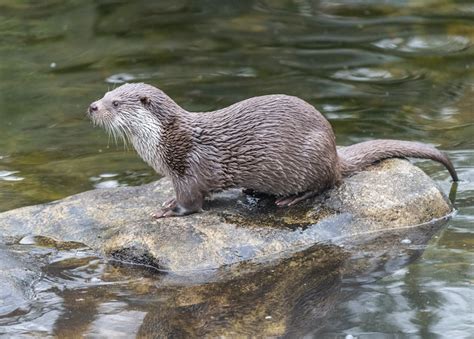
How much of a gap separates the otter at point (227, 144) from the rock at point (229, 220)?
132mm

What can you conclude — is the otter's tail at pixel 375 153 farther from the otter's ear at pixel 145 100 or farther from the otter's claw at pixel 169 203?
the otter's ear at pixel 145 100

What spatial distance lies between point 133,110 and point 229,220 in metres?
0.79

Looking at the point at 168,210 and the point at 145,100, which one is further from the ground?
the point at 145,100

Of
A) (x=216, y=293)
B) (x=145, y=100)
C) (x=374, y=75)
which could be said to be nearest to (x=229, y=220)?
(x=216, y=293)

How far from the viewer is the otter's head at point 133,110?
16.9 feet

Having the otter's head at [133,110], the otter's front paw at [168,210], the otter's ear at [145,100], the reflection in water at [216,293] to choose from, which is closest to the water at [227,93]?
the reflection in water at [216,293]

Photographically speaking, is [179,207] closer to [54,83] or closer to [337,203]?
[337,203]

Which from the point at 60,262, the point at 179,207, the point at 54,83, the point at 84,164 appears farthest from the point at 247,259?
the point at 54,83

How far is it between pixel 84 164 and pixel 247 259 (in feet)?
8.40

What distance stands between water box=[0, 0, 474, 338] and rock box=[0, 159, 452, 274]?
0.54ft

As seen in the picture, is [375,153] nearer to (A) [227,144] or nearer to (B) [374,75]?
(A) [227,144]

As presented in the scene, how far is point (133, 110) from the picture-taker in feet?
17.0

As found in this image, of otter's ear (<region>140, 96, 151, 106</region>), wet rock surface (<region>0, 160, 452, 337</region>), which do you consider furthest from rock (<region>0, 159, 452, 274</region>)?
otter's ear (<region>140, 96, 151, 106</region>)

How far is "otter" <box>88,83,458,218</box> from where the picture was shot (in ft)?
16.8
